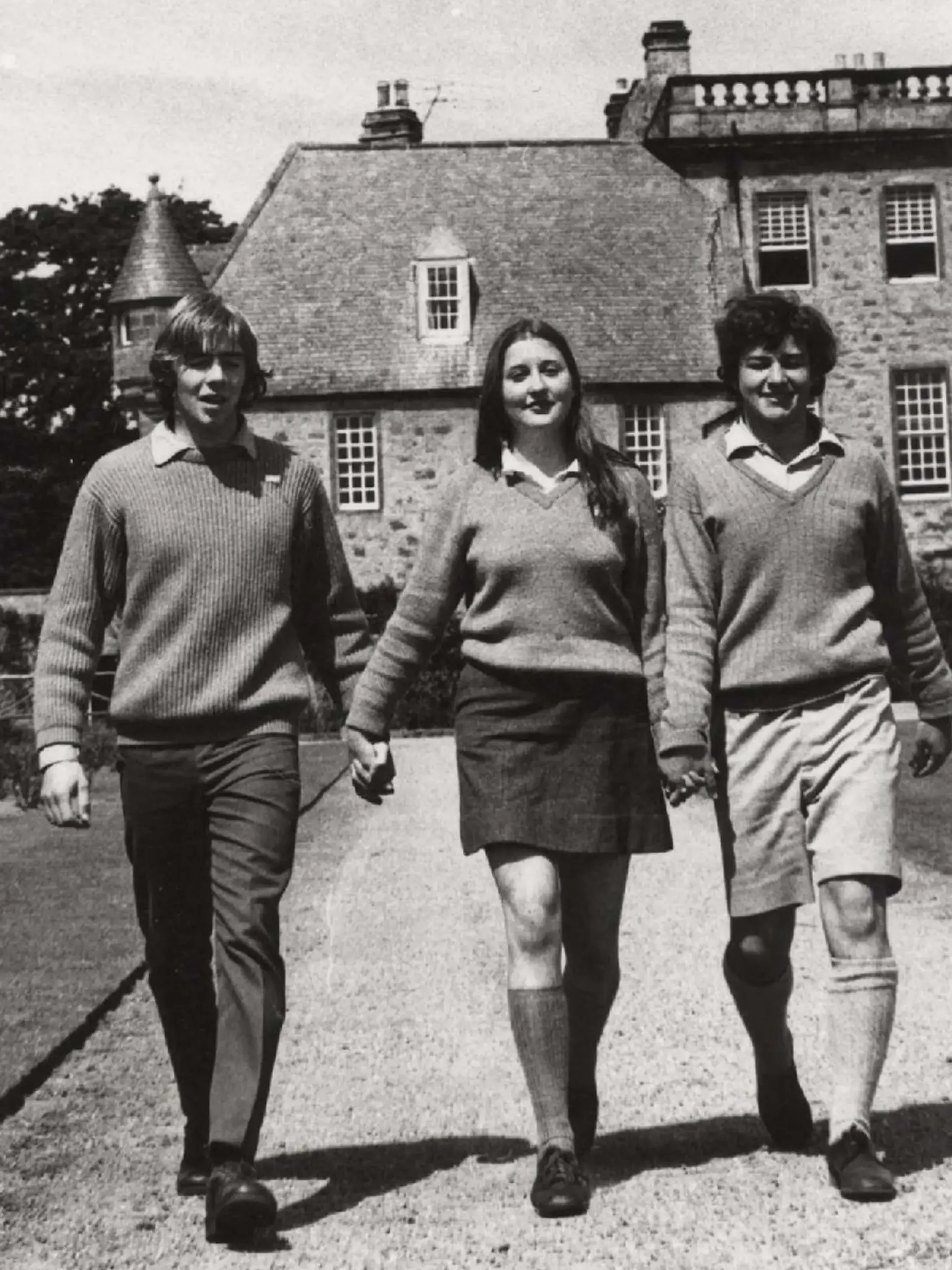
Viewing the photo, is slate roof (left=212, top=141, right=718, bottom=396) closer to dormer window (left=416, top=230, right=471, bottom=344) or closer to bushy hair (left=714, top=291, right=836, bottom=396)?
dormer window (left=416, top=230, right=471, bottom=344)

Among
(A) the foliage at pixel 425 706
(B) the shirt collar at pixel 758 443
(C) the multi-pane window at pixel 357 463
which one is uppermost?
(C) the multi-pane window at pixel 357 463

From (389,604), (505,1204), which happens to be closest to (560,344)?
(505,1204)

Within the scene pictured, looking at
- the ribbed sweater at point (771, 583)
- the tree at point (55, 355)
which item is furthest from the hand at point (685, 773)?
the tree at point (55, 355)

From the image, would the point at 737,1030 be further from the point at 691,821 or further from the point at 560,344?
the point at 691,821

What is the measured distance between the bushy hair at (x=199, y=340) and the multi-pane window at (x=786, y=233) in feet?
115

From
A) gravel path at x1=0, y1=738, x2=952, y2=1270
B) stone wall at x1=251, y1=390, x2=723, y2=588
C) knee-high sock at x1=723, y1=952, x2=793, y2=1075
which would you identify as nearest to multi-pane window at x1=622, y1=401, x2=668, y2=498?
stone wall at x1=251, y1=390, x2=723, y2=588

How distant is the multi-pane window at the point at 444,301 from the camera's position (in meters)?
38.8


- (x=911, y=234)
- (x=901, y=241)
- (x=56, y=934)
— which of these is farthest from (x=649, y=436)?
(x=56, y=934)

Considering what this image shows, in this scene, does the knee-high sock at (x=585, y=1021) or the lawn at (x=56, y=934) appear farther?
the lawn at (x=56, y=934)

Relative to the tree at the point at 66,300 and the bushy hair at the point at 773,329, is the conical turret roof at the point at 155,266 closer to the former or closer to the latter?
the tree at the point at 66,300

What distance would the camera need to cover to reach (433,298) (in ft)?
128

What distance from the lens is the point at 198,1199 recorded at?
18.2 ft

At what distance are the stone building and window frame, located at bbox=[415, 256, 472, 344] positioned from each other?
4cm

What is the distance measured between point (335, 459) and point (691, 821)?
22687 millimetres
